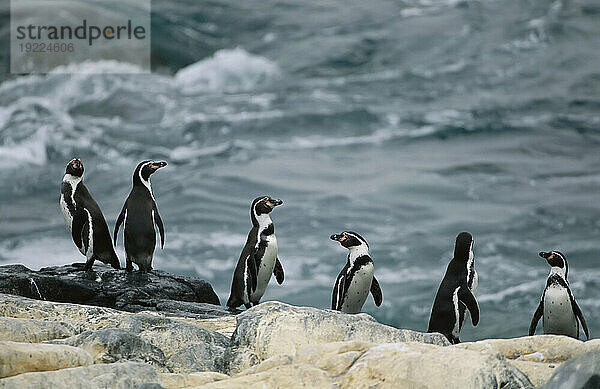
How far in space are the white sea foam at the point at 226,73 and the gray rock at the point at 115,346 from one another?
2395 centimetres

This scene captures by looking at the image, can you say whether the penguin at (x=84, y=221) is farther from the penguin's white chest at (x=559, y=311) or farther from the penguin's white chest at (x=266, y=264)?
the penguin's white chest at (x=559, y=311)

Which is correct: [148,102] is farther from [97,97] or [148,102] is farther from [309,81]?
[309,81]

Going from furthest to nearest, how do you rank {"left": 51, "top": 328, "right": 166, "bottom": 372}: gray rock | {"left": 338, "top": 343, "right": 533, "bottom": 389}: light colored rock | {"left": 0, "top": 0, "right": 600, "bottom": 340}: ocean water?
{"left": 0, "top": 0, "right": 600, "bottom": 340}: ocean water, {"left": 51, "top": 328, "right": 166, "bottom": 372}: gray rock, {"left": 338, "top": 343, "right": 533, "bottom": 389}: light colored rock

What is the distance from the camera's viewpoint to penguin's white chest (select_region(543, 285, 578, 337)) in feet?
27.6

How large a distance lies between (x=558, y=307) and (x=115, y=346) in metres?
4.60

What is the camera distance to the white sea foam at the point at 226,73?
29.4 metres

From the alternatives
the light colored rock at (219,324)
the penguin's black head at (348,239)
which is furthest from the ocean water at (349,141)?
the light colored rock at (219,324)

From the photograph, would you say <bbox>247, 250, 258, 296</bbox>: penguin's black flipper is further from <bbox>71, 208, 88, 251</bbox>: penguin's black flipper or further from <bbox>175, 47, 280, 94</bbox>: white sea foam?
<bbox>175, 47, 280, 94</bbox>: white sea foam

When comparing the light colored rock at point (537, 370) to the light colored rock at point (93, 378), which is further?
the light colored rock at point (537, 370)

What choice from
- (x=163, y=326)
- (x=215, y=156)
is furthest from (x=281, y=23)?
(x=163, y=326)

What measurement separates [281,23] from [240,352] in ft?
→ 97.0

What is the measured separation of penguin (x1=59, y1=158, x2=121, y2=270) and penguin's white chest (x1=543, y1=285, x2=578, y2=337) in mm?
3827

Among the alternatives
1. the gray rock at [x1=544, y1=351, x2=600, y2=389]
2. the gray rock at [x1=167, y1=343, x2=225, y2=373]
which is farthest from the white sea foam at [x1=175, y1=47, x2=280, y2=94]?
the gray rock at [x1=544, y1=351, x2=600, y2=389]

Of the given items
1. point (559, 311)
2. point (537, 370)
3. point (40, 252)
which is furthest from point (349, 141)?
point (537, 370)
